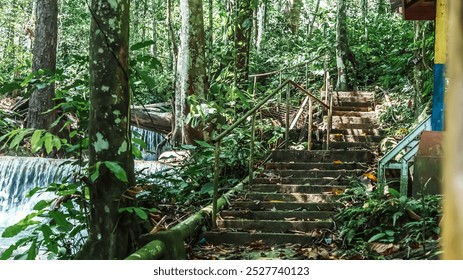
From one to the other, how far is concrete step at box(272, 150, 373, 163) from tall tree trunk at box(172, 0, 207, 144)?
1.83 meters

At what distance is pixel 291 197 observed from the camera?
6.15 metres

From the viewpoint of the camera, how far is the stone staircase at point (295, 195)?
5184 millimetres

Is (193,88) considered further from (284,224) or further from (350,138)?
(284,224)

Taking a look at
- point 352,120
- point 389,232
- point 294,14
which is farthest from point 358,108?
point 294,14

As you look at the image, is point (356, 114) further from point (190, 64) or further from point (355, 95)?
point (190, 64)

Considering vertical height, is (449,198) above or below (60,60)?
below

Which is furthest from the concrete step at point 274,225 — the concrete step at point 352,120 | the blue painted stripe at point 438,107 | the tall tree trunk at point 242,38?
the tall tree trunk at point 242,38

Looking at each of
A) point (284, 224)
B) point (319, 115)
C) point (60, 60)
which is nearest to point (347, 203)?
point (284, 224)

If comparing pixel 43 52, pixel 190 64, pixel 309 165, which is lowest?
pixel 309 165

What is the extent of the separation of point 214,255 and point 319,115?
5838mm

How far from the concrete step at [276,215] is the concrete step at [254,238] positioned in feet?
1.42

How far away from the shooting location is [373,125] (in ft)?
31.0

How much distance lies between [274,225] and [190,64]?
13.7 ft

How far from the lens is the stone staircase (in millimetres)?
5184
